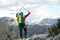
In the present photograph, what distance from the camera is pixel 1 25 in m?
7.96

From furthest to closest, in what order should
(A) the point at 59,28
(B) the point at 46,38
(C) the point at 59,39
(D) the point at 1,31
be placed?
(A) the point at 59,28 → (B) the point at 46,38 → (C) the point at 59,39 → (D) the point at 1,31

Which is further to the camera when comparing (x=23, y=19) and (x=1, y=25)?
(x=23, y=19)

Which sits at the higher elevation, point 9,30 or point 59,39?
point 9,30

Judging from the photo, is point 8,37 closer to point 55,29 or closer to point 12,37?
point 12,37

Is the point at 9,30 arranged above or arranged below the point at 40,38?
above

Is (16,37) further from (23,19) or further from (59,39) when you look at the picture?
(23,19)

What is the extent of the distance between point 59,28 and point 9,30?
8568mm

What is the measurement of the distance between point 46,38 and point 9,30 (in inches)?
294

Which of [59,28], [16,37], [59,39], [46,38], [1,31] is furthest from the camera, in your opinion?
[59,28]

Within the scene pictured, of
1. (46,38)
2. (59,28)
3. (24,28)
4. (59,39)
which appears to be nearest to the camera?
(59,39)

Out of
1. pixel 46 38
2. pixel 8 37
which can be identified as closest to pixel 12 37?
pixel 8 37

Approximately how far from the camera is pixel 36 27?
24.0 metres

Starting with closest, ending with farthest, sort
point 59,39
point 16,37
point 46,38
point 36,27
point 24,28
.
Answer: point 16,37, point 59,39, point 46,38, point 24,28, point 36,27

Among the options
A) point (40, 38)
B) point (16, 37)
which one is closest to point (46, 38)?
point (40, 38)
